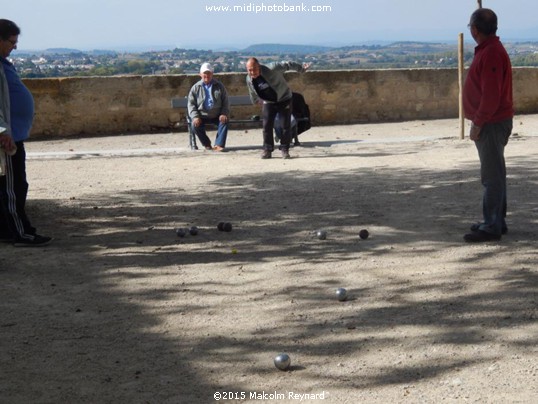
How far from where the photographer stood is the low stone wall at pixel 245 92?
18.1 m

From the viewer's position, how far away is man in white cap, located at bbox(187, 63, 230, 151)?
599 inches

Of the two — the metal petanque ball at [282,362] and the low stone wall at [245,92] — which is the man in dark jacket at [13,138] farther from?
the low stone wall at [245,92]

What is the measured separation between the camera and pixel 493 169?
738 centimetres

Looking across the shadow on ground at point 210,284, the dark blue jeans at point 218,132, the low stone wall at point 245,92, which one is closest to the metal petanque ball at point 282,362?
the shadow on ground at point 210,284

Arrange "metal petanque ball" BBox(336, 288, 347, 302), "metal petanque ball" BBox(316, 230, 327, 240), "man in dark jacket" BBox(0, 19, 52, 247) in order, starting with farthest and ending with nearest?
1. "metal petanque ball" BBox(316, 230, 327, 240)
2. "man in dark jacket" BBox(0, 19, 52, 247)
3. "metal petanque ball" BBox(336, 288, 347, 302)

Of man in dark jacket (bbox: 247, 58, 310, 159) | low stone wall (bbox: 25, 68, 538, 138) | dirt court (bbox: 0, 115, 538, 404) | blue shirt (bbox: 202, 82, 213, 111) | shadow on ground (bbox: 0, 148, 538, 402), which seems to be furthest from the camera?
low stone wall (bbox: 25, 68, 538, 138)

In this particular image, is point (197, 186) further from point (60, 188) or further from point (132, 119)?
point (132, 119)

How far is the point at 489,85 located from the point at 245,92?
11.8 meters

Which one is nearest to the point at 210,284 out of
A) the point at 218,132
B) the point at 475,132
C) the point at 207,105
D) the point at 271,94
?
the point at 475,132

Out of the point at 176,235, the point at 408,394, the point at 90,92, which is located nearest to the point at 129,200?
the point at 176,235

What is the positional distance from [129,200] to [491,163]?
443 centimetres

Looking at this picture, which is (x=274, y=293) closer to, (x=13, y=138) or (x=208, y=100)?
(x=13, y=138)

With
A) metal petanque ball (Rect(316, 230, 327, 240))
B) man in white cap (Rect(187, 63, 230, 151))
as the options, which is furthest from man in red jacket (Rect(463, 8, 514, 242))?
man in white cap (Rect(187, 63, 230, 151))

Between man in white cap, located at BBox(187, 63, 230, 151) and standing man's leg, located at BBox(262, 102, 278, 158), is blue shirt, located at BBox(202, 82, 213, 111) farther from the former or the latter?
standing man's leg, located at BBox(262, 102, 278, 158)
